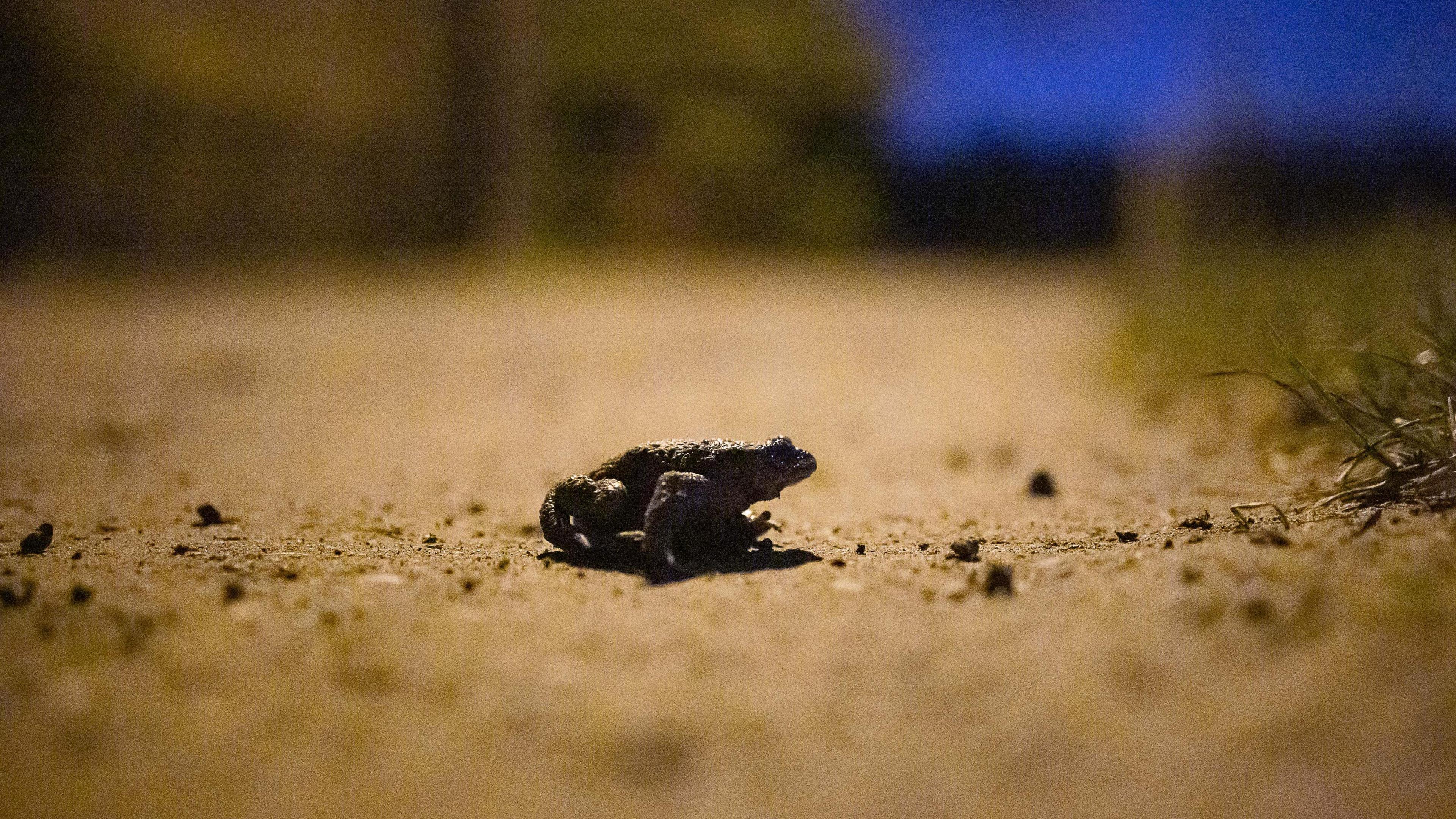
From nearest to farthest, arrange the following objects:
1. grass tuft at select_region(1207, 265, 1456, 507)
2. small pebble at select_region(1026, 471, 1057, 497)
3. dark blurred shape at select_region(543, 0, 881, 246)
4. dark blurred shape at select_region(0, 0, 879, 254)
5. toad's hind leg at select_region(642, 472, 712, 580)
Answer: toad's hind leg at select_region(642, 472, 712, 580) → grass tuft at select_region(1207, 265, 1456, 507) → small pebble at select_region(1026, 471, 1057, 497) → dark blurred shape at select_region(0, 0, 879, 254) → dark blurred shape at select_region(543, 0, 881, 246)

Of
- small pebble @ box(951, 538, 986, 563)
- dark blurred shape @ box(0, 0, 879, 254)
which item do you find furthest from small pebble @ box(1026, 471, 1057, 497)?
dark blurred shape @ box(0, 0, 879, 254)

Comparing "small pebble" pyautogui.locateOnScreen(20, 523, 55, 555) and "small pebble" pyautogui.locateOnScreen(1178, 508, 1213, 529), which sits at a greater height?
"small pebble" pyautogui.locateOnScreen(1178, 508, 1213, 529)

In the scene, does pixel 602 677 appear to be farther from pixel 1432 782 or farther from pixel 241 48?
pixel 241 48

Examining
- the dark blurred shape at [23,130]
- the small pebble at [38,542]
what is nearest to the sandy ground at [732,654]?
the small pebble at [38,542]

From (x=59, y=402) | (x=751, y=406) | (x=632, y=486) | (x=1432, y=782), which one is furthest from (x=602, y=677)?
(x=59, y=402)

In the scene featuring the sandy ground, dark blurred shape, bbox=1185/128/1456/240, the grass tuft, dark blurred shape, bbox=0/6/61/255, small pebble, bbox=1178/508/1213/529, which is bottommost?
the sandy ground

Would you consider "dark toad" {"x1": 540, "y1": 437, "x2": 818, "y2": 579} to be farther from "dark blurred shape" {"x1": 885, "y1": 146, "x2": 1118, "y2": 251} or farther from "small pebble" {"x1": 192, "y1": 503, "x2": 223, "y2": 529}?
"dark blurred shape" {"x1": 885, "y1": 146, "x2": 1118, "y2": 251}
